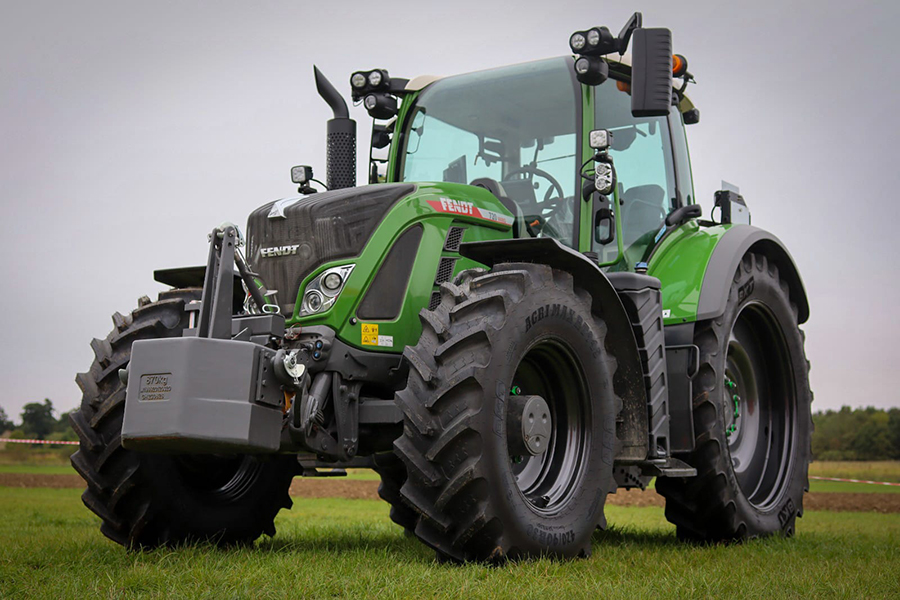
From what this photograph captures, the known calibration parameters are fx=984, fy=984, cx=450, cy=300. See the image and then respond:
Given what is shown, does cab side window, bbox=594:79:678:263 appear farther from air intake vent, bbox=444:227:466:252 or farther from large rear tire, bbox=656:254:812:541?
air intake vent, bbox=444:227:466:252

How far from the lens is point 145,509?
214 inches

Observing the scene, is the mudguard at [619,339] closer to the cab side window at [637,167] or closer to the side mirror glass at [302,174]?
the cab side window at [637,167]

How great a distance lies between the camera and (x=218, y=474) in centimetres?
611

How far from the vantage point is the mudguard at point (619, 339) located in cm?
538

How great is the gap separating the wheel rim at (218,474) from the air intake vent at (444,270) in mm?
1720

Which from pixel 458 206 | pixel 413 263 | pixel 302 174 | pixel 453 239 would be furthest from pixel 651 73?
pixel 302 174

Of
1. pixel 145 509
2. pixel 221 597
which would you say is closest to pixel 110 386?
pixel 145 509

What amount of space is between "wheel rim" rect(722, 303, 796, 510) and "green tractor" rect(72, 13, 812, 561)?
19 millimetres

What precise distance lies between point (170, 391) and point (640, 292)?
2.93 meters

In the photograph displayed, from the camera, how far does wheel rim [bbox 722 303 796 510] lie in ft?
24.4

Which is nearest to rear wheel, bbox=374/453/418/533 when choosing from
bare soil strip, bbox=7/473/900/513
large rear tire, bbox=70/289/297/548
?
large rear tire, bbox=70/289/297/548

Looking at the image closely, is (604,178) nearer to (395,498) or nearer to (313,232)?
(313,232)

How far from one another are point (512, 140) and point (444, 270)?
1.34 meters

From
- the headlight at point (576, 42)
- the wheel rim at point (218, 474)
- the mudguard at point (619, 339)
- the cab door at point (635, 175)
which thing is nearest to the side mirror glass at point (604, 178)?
the cab door at point (635, 175)
